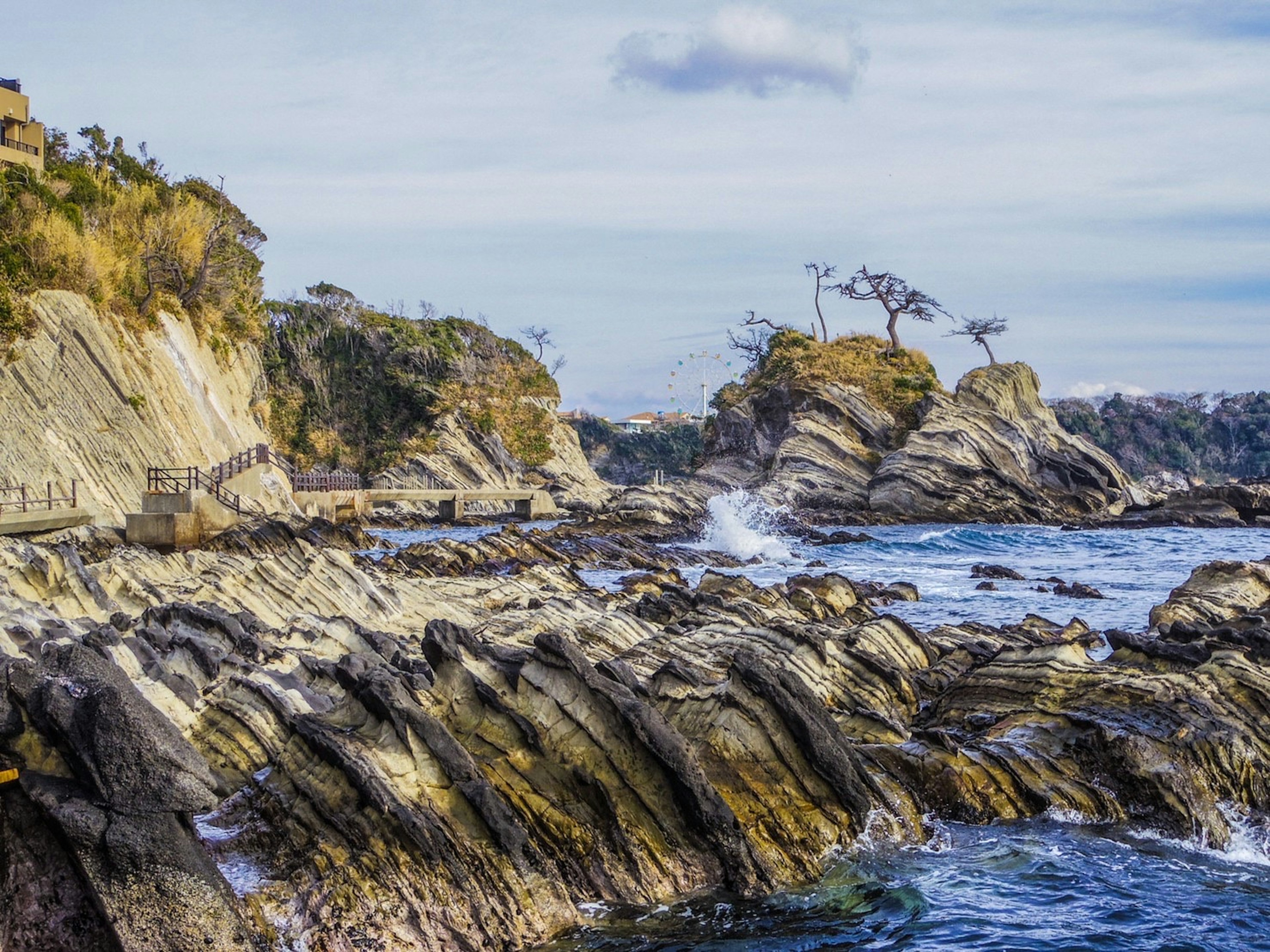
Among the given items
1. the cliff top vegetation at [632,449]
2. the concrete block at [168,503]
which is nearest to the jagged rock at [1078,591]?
the concrete block at [168,503]

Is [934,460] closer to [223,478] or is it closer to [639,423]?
[223,478]

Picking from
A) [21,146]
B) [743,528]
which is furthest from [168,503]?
[21,146]

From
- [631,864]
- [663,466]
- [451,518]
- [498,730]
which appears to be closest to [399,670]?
[498,730]

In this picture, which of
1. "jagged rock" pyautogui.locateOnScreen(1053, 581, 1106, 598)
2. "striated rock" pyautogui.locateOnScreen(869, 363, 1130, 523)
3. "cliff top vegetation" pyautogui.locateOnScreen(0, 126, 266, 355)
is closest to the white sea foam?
"jagged rock" pyautogui.locateOnScreen(1053, 581, 1106, 598)

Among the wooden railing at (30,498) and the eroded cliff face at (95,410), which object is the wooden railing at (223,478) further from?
the wooden railing at (30,498)

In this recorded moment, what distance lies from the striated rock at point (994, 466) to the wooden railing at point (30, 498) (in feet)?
115

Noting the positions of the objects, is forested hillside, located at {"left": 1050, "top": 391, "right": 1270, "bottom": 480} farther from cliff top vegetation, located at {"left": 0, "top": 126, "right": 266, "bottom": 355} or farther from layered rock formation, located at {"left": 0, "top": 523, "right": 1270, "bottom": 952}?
layered rock formation, located at {"left": 0, "top": 523, "right": 1270, "bottom": 952}

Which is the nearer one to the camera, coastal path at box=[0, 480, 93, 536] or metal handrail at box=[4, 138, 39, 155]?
coastal path at box=[0, 480, 93, 536]

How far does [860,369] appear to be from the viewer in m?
65.7

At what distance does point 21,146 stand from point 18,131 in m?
0.70

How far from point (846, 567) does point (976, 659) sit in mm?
19311

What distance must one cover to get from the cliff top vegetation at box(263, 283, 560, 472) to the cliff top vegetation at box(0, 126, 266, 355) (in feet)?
60.8

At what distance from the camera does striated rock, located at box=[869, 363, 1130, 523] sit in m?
54.4

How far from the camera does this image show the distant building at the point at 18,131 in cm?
4994
